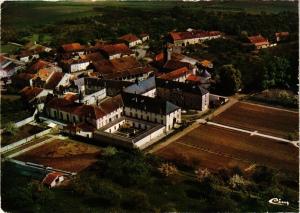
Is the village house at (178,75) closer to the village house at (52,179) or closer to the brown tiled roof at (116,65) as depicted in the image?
the brown tiled roof at (116,65)

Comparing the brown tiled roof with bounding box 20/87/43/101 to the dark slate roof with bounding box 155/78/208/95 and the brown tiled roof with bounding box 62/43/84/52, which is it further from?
the brown tiled roof with bounding box 62/43/84/52

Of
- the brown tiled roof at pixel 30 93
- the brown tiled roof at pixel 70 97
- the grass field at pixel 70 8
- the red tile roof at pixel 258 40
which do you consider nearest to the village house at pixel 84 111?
the brown tiled roof at pixel 70 97

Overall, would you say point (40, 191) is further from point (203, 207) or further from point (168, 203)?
point (203, 207)

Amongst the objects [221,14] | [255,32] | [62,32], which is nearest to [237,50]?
[255,32]

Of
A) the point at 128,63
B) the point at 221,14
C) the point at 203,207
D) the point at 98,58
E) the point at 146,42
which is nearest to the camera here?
the point at 203,207

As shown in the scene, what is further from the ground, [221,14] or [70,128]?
[221,14]

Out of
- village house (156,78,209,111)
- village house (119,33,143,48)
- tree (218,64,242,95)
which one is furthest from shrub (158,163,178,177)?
village house (119,33,143,48)
